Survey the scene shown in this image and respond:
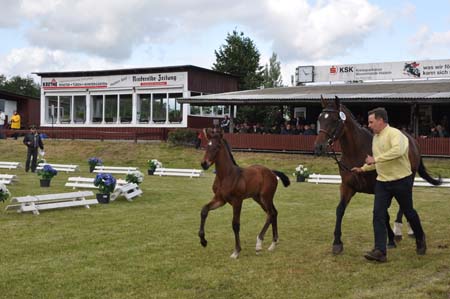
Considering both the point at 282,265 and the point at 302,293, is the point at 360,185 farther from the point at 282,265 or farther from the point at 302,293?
the point at 302,293

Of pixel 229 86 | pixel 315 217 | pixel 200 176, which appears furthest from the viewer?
pixel 229 86

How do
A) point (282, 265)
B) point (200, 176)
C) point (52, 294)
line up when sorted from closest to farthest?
point (52, 294), point (282, 265), point (200, 176)

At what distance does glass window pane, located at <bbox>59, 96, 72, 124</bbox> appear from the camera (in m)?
43.0

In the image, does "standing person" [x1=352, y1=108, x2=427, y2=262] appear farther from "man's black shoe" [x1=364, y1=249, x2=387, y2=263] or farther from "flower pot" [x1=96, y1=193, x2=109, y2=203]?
"flower pot" [x1=96, y1=193, x2=109, y2=203]

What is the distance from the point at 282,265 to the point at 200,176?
679 inches

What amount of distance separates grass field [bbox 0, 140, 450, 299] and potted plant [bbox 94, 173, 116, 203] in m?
0.48

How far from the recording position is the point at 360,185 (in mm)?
8914

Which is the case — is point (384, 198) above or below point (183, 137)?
below

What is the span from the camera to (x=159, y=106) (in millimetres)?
39531

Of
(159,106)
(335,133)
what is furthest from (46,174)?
(159,106)

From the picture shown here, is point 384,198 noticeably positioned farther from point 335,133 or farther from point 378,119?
point 335,133

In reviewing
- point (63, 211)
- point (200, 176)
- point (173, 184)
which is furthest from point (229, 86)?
point (63, 211)

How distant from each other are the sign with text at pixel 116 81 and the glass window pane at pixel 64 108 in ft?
2.82

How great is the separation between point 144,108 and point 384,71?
16975 mm
